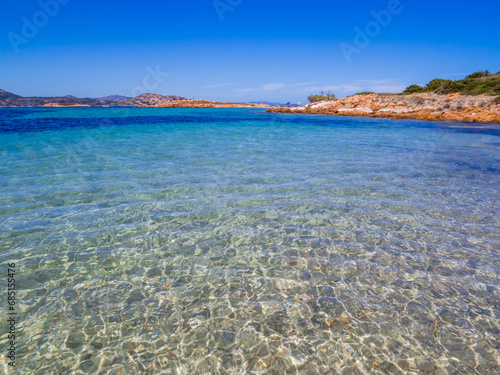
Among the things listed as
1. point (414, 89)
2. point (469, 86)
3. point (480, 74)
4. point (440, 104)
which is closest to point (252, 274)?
point (440, 104)

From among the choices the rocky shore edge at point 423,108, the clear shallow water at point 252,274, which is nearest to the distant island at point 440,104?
the rocky shore edge at point 423,108

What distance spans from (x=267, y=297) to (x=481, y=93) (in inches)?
2703

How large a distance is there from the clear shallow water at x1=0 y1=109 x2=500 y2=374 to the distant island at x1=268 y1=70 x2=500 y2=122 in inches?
1755

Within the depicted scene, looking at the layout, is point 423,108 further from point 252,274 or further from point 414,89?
point 252,274

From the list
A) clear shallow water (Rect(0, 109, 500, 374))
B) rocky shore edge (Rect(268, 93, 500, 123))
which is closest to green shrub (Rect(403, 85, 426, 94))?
rocky shore edge (Rect(268, 93, 500, 123))

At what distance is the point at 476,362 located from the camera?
335cm

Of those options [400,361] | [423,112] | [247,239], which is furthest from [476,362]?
[423,112]

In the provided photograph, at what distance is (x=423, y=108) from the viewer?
55.8 metres

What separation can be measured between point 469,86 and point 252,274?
7562 cm

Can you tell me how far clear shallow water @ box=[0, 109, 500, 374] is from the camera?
3451mm

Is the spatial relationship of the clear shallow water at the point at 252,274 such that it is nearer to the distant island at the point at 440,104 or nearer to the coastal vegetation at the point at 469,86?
the distant island at the point at 440,104

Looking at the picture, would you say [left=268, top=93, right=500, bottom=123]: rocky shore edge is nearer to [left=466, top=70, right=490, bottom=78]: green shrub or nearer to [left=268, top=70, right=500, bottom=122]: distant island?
[left=268, top=70, right=500, bottom=122]: distant island

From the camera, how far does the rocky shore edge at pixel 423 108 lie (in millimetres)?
43688

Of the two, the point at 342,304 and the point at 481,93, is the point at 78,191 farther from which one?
the point at 481,93
